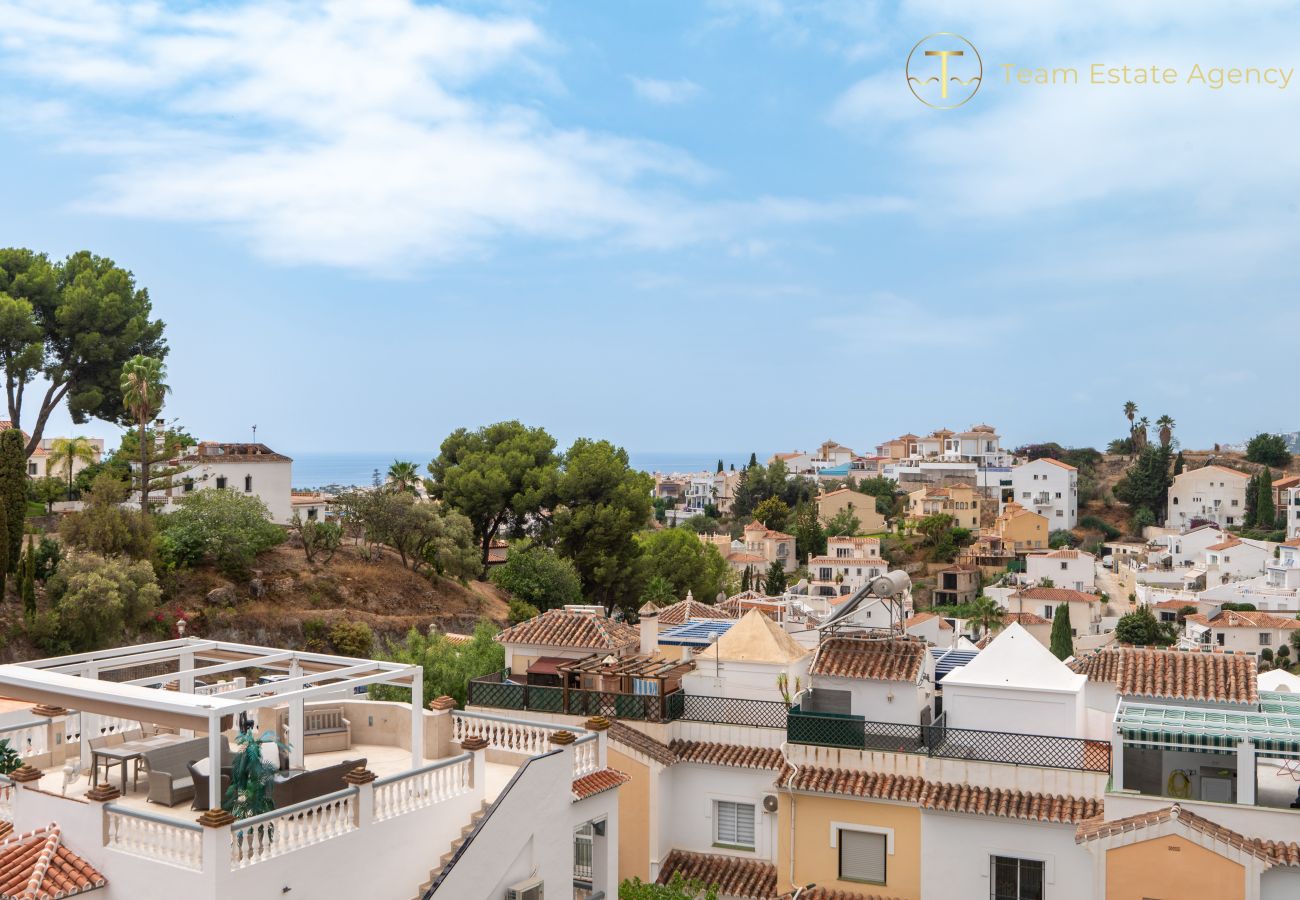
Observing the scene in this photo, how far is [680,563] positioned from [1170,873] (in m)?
40.8

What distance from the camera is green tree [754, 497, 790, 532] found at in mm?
115181

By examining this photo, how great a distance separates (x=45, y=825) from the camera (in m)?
9.62

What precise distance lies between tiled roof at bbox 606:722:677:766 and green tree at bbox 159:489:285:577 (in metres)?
23.3

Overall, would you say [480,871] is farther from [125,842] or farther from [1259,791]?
[1259,791]

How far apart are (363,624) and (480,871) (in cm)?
2703

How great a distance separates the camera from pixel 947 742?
1714 centimetres

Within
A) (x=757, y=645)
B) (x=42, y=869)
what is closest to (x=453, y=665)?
(x=757, y=645)

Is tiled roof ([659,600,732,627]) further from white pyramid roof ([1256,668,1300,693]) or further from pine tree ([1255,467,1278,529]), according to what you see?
pine tree ([1255,467,1278,529])

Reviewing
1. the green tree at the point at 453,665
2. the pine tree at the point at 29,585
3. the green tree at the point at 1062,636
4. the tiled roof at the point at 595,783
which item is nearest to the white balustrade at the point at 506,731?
the tiled roof at the point at 595,783

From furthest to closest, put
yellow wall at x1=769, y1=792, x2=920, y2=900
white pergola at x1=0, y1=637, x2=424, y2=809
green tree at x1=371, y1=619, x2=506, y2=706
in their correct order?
green tree at x1=371, y1=619, x2=506, y2=706
yellow wall at x1=769, y1=792, x2=920, y2=900
white pergola at x1=0, y1=637, x2=424, y2=809

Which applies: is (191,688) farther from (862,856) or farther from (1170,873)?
(1170,873)

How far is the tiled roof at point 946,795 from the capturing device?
15555 millimetres

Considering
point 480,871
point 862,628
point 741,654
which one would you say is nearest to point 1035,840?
point 862,628

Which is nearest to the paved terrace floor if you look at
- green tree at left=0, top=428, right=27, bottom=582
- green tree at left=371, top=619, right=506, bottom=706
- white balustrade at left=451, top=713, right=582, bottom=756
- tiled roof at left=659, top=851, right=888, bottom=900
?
white balustrade at left=451, top=713, right=582, bottom=756
